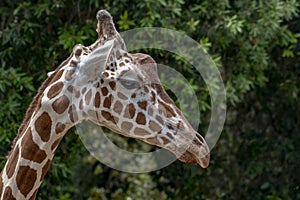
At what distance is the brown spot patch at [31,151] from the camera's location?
304cm

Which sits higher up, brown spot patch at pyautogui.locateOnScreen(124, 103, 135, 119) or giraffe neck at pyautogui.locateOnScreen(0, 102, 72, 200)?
brown spot patch at pyautogui.locateOnScreen(124, 103, 135, 119)

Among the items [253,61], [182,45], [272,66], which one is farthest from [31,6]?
[272,66]

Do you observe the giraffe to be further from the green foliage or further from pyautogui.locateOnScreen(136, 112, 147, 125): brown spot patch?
the green foliage

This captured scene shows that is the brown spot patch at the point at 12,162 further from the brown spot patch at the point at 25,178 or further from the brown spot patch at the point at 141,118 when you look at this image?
the brown spot patch at the point at 141,118

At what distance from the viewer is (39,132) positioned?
9.93 ft

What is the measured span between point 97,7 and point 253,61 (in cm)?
120

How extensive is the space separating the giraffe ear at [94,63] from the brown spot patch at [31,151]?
289 mm

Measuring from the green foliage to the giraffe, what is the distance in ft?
6.65

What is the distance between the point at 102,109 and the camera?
119 inches

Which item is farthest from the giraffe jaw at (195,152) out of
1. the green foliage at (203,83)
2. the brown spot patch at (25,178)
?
the green foliage at (203,83)

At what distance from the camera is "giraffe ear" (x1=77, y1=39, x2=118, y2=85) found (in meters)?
2.97

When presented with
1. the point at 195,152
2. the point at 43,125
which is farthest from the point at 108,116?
the point at 195,152

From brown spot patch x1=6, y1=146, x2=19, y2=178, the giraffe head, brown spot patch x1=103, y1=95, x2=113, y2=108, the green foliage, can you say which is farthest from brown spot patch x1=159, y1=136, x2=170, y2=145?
the green foliage

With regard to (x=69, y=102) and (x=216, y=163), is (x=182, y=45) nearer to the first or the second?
(x=216, y=163)
